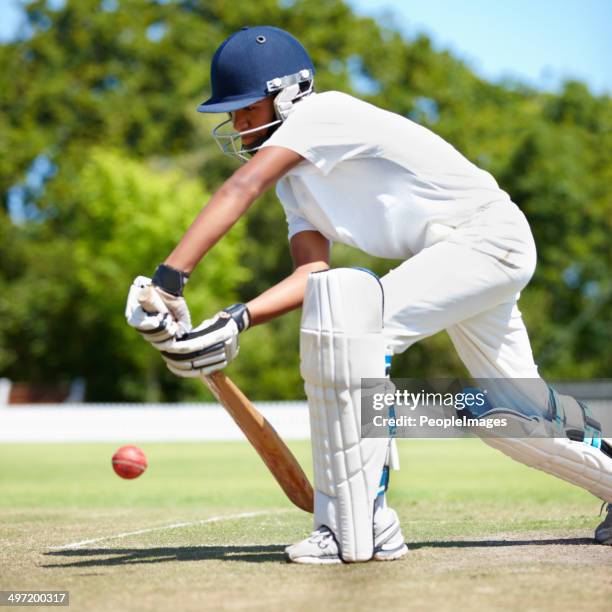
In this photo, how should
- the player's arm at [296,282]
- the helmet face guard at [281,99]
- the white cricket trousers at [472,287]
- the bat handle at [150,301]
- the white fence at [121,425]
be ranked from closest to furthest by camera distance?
the bat handle at [150,301] → the white cricket trousers at [472,287] → the player's arm at [296,282] → the helmet face guard at [281,99] → the white fence at [121,425]

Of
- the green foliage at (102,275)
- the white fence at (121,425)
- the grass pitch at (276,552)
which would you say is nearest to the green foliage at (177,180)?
the green foliage at (102,275)

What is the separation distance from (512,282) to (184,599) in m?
1.75

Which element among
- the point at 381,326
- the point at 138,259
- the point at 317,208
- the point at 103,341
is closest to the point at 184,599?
the point at 381,326

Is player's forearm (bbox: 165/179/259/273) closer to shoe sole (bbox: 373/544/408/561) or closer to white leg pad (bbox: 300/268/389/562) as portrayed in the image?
white leg pad (bbox: 300/268/389/562)

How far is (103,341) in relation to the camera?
39156mm

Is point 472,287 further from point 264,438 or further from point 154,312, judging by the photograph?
point 154,312

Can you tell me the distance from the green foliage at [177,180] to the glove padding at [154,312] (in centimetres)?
3034

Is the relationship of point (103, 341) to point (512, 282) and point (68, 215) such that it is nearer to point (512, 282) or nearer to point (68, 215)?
point (68, 215)

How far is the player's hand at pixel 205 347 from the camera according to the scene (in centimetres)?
376

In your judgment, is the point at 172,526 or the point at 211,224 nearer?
the point at 211,224

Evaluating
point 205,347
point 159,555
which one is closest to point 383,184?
point 205,347

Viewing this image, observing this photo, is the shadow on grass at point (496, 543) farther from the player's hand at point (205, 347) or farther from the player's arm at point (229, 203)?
the player's arm at point (229, 203)

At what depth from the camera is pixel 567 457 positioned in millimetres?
4273

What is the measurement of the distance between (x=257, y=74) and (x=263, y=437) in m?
1.42
